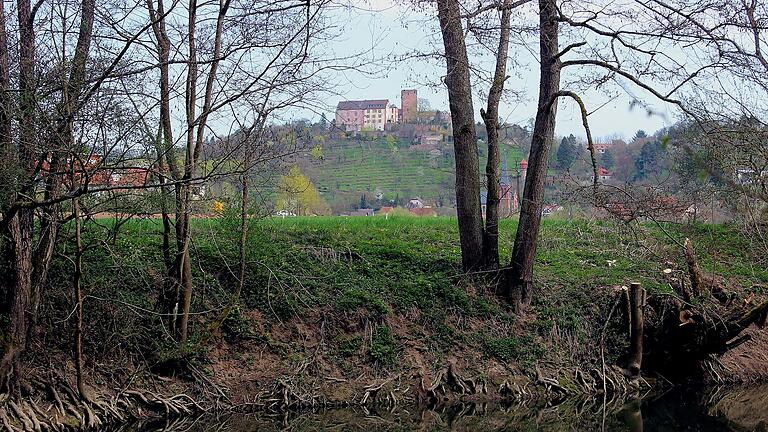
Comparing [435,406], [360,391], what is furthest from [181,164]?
[435,406]

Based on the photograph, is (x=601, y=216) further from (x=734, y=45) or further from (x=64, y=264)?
(x=64, y=264)

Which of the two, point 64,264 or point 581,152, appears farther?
point 581,152

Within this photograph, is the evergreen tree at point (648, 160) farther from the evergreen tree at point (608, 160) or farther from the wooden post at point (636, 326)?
the wooden post at point (636, 326)

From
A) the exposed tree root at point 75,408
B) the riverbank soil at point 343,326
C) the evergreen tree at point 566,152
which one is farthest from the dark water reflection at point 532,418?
the evergreen tree at point 566,152

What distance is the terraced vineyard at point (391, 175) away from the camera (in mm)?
18766

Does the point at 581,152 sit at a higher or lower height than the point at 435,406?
higher

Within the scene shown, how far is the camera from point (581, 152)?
1329 centimetres

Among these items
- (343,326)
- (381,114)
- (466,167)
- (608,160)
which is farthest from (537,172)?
(608,160)

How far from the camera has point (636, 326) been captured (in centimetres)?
1298

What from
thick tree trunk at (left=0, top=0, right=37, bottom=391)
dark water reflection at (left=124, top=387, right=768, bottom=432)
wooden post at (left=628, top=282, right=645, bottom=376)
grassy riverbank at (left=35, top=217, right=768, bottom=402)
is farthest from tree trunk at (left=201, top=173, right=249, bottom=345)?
wooden post at (left=628, top=282, right=645, bottom=376)

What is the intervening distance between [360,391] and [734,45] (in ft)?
21.8

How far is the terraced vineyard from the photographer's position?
61.6 feet

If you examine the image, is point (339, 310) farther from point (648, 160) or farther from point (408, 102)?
point (648, 160)

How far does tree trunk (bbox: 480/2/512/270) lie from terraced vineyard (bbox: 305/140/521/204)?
366cm
